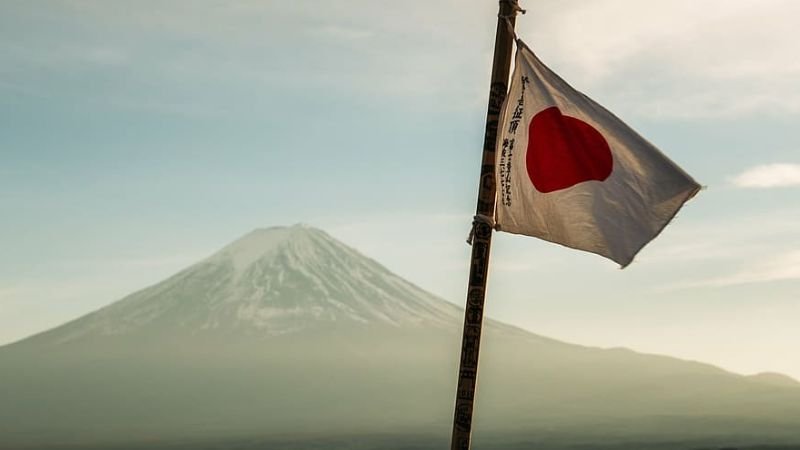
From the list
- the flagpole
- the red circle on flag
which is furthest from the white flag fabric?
the flagpole

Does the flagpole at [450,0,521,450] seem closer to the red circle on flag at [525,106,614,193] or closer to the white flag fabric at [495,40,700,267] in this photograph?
the white flag fabric at [495,40,700,267]

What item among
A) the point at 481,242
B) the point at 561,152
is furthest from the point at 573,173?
the point at 481,242

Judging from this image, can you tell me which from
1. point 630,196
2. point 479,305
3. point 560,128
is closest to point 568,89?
point 560,128

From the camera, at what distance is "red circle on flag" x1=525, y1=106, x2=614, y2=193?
349 inches

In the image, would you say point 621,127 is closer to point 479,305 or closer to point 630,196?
point 630,196

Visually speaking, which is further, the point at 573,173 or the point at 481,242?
the point at 573,173

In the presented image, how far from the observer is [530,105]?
8.90 m

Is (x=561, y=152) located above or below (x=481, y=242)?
above

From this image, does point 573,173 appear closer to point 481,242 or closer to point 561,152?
point 561,152

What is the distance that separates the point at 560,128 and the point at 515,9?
3.14 feet

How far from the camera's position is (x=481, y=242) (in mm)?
8547

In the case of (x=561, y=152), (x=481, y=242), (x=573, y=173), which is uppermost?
(x=561, y=152)

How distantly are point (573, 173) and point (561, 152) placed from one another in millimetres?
184

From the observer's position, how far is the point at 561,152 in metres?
8.96
